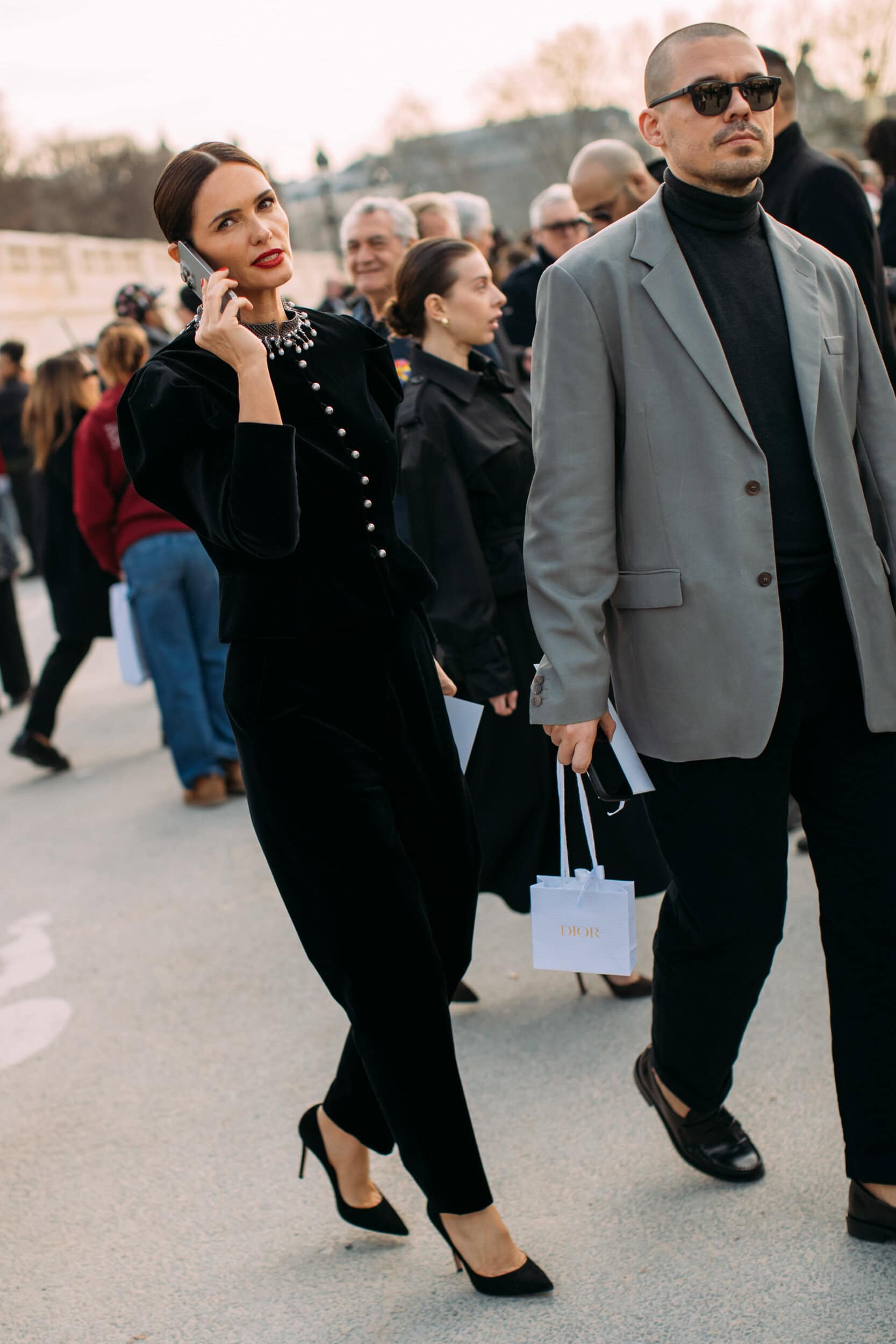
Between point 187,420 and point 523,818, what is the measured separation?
6.29ft

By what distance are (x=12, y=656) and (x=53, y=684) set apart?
5.65 ft

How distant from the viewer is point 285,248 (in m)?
2.53

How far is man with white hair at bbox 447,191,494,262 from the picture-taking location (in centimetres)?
670

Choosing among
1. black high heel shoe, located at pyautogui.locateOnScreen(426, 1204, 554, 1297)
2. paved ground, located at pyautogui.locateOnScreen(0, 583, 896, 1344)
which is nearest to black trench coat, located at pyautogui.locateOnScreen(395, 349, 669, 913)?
paved ground, located at pyautogui.locateOnScreen(0, 583, 896, 1344)

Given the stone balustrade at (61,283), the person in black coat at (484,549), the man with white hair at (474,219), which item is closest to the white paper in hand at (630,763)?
the person in black coat at (484,549)

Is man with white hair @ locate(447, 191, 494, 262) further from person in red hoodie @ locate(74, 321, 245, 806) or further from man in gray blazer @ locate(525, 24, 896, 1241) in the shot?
man in gray blazer @ locate(525, 24, 896, 1241)

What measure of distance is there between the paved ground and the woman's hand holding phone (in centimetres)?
181

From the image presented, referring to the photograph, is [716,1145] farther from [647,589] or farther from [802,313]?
[802,313]

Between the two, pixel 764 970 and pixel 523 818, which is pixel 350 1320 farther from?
pixel 523 818

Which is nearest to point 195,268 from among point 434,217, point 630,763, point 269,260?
point 269,260

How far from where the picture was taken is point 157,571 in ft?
21.4

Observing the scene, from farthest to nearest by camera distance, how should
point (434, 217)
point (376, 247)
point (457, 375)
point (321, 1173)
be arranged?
point (434, 217), point (376, 247), point (457, 375), point (321, 1173)

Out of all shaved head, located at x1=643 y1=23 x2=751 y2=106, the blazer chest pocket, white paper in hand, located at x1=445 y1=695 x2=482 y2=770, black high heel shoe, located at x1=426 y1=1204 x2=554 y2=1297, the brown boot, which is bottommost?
black high heel shoe, located at x1=426 y1=1204 x2=554 y2=1297

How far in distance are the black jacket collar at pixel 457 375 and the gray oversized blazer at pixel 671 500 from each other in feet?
4.52
